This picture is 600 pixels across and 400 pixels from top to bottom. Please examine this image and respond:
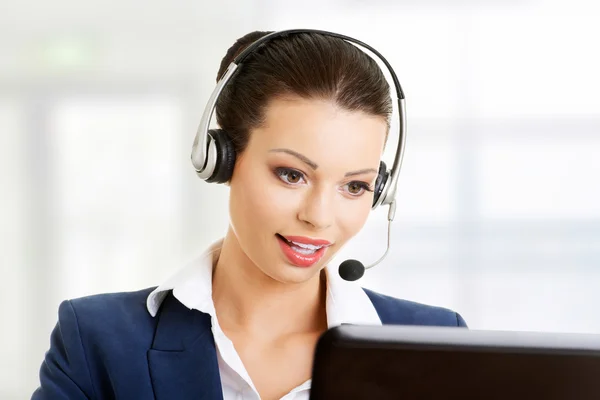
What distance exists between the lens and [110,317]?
1692mm

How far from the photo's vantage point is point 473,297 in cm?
426

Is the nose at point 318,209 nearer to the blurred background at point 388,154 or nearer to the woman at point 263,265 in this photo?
the woman at point 263,265

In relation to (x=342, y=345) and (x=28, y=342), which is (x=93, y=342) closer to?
(x=342, y=345)

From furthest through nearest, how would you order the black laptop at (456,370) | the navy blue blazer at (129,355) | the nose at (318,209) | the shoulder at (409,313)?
the shoulder at (409,313)
the navy blue blazer at (129,355)
the nose at (318,209)
the black laptop at (456,370)

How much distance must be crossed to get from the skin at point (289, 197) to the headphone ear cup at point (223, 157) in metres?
0.02

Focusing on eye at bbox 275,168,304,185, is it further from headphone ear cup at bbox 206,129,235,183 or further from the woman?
headphone ear cup at bbox 206,129,235,183

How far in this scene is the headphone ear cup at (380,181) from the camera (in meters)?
1.68

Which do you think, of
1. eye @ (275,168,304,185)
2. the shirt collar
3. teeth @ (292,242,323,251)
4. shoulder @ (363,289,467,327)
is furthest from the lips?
shoulder @ (363,289,467,327)

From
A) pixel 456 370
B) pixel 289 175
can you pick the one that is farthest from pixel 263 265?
pixel 456 370

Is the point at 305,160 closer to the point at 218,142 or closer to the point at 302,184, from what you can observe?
the point at 302,184

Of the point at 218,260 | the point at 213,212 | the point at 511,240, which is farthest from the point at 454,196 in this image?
the point at 218,260

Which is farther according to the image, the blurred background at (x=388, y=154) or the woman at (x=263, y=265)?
the blurred background at (x=388, y=154)

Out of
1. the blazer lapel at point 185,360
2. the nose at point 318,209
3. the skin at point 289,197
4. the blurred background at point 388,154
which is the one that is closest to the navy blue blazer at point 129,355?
the blazer lapel at point 185,360

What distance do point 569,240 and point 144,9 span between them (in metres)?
2.58
